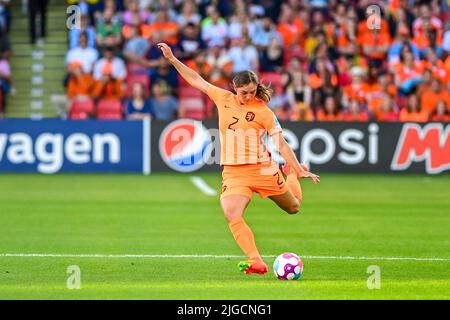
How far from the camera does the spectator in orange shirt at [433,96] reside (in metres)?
26.6

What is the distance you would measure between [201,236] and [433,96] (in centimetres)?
1269

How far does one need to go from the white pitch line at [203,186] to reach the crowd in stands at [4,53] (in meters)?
5.47

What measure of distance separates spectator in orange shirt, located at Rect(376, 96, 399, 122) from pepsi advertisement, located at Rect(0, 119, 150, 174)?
532 cm

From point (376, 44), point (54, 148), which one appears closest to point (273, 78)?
point (376, 44)

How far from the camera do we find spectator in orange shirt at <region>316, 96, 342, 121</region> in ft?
86.4

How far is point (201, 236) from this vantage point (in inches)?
604

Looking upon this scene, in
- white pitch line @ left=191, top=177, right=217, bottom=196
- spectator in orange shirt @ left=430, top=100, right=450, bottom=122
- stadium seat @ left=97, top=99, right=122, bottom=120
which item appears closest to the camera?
white pitch line @ left=191, top=177, right=217, bottom=196

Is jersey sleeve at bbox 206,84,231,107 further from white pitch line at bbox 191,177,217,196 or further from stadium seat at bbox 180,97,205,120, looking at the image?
stadium seat at bbox 180,97,205,120

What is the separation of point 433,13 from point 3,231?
55.2ft

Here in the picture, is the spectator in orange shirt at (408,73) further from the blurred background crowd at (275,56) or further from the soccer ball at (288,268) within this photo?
the soccer ball at (288,268)

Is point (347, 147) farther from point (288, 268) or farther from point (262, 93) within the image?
point (288, 268)

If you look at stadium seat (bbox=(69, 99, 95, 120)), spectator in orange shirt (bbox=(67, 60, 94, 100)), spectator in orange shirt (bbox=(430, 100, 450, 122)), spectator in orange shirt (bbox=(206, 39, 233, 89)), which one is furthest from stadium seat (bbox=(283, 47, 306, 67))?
stadium seat (bbox=(69, 99, 95, 120))

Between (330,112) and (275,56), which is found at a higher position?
(275,56)
